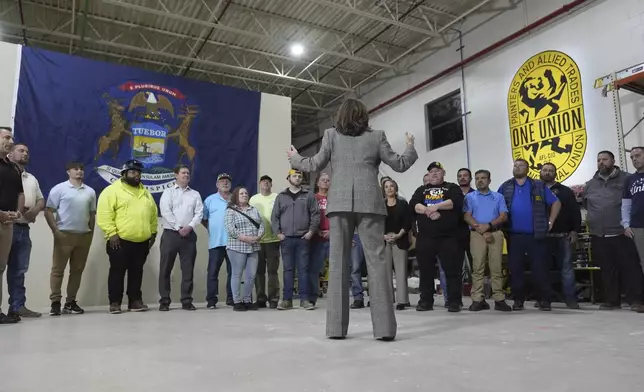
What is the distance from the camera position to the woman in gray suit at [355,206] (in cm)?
232

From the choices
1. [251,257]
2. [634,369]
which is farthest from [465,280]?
[634,369]

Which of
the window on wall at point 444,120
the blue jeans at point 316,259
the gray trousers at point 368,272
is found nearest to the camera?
the gray trousers at point 368,272

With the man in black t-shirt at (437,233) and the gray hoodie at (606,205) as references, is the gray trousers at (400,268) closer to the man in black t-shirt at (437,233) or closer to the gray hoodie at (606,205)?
the man in black t-shirt at (437,233)

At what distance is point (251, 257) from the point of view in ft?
14.3

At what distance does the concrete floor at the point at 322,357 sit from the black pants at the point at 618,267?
1050mm

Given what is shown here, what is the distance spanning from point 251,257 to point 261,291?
538mm

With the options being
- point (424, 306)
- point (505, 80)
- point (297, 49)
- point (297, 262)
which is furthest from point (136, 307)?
point (505, 80)

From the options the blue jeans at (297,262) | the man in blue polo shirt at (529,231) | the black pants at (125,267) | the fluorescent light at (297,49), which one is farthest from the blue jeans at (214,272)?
the fluorescent light at (297,49)

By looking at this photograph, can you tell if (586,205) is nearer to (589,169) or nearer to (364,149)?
(589,169)

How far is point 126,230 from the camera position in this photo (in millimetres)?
4156

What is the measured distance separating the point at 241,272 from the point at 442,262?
6.02 feet

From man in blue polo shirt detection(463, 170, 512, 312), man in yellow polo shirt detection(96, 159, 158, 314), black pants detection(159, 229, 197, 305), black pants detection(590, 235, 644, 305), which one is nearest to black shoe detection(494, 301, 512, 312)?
man in blue polo shirt detection(463, 170, 512, 312)

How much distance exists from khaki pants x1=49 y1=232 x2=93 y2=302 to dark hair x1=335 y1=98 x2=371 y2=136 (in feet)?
10.1

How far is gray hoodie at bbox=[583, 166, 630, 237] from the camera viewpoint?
405 cm
